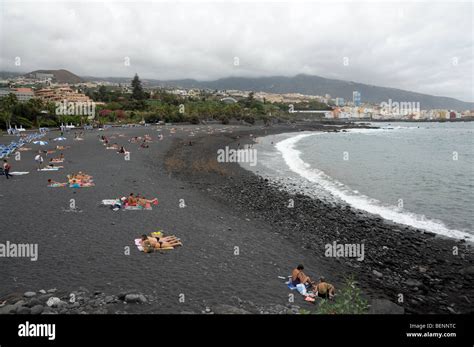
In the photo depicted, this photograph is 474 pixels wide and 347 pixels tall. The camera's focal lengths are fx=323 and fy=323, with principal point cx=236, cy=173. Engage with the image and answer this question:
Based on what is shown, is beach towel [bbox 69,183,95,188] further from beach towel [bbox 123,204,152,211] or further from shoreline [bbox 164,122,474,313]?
shoreline [bbox 164,122,474,313]

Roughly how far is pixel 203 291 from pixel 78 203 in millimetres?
10034

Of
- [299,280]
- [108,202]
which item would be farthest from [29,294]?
[108,202]

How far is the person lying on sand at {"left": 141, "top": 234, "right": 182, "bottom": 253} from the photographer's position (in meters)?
10.9

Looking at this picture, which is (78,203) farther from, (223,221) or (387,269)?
(387,269)

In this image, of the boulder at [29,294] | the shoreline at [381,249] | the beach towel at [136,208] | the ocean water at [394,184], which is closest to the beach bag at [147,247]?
the boulder at [29,294]

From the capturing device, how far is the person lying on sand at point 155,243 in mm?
10886

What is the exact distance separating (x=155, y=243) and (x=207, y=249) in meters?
1.80

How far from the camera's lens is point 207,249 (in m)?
11.3

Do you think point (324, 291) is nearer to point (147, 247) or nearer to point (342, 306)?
point (342, 306)

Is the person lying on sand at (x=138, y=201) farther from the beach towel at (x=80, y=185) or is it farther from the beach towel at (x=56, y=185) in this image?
the beach towel at (x=56, y=185)

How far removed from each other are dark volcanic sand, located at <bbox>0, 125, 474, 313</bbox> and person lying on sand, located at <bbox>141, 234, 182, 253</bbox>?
323 millimetres

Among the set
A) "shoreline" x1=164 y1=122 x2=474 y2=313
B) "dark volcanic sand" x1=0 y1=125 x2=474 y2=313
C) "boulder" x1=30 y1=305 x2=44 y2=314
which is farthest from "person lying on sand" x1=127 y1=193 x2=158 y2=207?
"boulder" x1=30 y1=305 x2=44 y2=314

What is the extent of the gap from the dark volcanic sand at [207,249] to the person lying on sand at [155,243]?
0.32 meters
